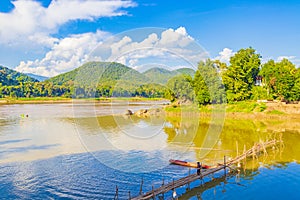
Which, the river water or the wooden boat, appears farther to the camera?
the wooden boat

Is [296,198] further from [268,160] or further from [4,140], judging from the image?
[4,140]

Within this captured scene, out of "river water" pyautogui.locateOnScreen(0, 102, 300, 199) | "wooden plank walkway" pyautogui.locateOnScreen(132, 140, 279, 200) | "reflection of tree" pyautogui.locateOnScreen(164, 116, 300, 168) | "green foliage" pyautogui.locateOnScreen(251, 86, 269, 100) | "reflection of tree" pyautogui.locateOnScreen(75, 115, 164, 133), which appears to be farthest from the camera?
"green foliage" pyautogui.locateOnScreen(251, 86, 269, 100)

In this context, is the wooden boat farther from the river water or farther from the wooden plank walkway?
the wooden plank walkway

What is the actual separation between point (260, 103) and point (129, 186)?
28.5 meters

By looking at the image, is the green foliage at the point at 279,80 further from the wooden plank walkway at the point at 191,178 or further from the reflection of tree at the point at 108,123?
the wooden plank walkway at the point at 191,178

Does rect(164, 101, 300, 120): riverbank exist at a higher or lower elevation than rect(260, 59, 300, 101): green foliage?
lower

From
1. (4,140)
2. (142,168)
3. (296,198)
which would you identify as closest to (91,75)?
(142,168)

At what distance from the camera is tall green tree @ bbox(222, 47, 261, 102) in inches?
1563

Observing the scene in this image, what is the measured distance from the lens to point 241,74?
1599 inches

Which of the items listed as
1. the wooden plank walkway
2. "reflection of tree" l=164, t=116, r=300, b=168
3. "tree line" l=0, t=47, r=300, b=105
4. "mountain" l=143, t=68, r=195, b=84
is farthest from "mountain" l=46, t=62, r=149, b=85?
"tree line" l=0, t=47, r=300, b=105

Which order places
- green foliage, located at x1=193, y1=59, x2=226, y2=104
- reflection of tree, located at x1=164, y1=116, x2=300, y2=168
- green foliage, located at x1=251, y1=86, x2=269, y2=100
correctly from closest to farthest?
reflection of tree, located at x1=164, y1=116, x2=300, y2=168 < green foliage, located at x1=193, y1=59, x2=226, y2=104 < green foliage, located at x1=251, y1=86, x2=269, y2=100

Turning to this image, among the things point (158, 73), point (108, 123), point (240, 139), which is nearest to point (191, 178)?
point (158, 73)

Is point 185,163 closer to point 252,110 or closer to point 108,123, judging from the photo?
point 108,123

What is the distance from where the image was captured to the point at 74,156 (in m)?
17.0
